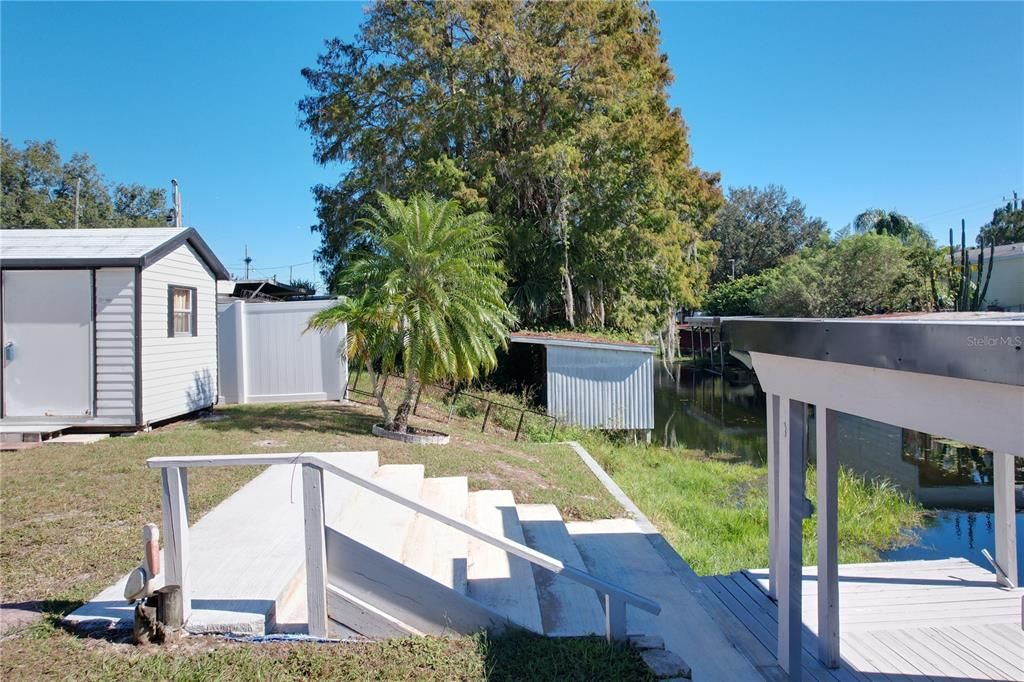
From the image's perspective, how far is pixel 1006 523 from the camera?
181 inches

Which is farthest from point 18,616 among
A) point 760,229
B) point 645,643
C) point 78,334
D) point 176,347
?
point 760,229

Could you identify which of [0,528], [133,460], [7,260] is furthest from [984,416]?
[7,260]

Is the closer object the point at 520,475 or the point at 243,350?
the point at 520,475

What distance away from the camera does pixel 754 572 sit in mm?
4734

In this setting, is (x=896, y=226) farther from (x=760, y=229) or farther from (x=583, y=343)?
(x=583, y=343)

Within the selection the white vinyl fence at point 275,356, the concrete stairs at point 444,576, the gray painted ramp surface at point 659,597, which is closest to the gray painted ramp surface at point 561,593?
the concrete stairs at point 444,576

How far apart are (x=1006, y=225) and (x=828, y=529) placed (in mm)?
47806

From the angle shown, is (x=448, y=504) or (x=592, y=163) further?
(x=592, y=163)

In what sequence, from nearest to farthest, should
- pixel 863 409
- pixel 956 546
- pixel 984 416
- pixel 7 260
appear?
pixel 984 416
pixel 863 409
pixel 7 260
pixel 956 546

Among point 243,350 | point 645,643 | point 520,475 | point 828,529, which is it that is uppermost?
point 243,350

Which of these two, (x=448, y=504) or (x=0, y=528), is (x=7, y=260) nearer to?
(x=0, y=528)

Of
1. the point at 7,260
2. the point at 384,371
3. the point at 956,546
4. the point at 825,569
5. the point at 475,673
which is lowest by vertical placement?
the point at 956,546

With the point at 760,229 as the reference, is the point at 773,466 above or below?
below

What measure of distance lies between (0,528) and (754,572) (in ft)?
18.3
